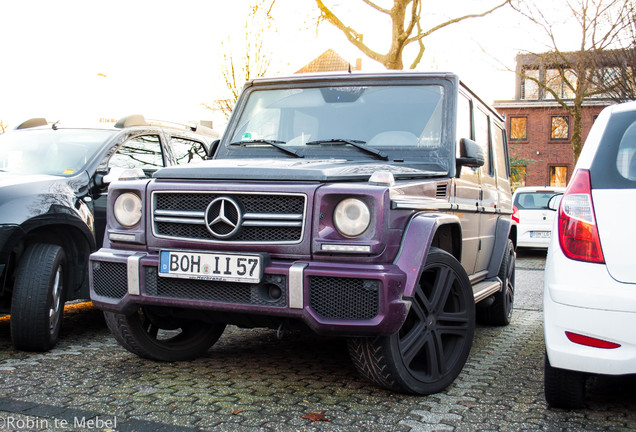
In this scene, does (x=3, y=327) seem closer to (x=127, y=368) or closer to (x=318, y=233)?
(x=127, y=368)

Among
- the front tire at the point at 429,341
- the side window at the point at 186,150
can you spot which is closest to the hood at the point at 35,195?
the side window at the point at 186,150

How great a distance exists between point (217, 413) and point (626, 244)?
6.98ft

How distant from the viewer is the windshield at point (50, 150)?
Answer: 5453mm

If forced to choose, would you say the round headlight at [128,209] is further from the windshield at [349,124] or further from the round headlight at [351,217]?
the round headlight at [351,217]


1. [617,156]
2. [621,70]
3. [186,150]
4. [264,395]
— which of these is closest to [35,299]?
[264,395]

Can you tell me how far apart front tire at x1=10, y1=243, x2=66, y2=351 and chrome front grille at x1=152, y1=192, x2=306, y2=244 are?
52.2 inches

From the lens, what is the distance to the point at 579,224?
3.16 m

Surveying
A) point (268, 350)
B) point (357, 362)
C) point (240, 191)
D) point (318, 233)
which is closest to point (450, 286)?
point (357, 362)

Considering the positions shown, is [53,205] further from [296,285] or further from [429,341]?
[429,341]

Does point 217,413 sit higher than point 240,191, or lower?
lower

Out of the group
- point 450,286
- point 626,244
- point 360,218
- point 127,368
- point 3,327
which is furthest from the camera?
point 3,327

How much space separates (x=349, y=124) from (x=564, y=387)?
7.32 feet

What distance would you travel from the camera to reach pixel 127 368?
4309 mm

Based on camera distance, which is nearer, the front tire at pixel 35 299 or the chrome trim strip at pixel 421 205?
the chrome trim strip at pixel 421 205
